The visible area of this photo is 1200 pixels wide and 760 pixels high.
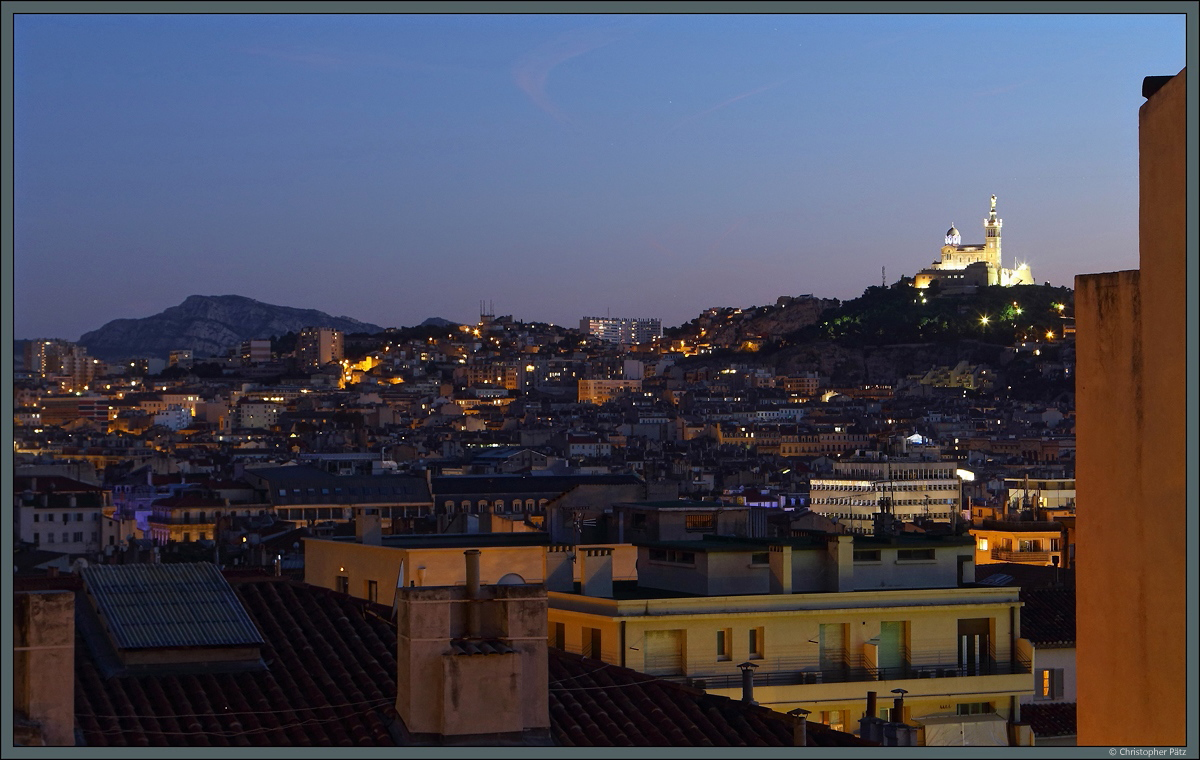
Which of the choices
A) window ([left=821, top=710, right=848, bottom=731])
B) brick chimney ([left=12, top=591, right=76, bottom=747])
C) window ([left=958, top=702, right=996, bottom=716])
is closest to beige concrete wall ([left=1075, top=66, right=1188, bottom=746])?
brick chimney ([left=12, top=591, right=76, bottom=747])

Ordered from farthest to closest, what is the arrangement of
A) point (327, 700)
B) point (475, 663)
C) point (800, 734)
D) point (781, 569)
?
point (781, 569) → point (800, 734) → point (327, 700) → point (475, 663)

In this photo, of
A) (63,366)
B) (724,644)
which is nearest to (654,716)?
(724,644)

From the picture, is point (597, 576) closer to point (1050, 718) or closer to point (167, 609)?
point (1050, 718)

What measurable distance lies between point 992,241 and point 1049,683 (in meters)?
151

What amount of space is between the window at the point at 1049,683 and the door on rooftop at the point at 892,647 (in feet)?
6.29

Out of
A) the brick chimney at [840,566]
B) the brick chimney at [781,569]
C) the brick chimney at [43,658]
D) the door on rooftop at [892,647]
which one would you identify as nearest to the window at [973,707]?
the door on rooftop at [892,647]

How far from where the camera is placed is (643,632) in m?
14.0

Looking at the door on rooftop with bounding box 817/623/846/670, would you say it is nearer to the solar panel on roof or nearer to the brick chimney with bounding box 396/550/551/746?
the solar panel on roof

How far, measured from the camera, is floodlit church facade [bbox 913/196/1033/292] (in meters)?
160

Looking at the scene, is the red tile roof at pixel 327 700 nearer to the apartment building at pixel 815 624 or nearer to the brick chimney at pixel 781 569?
the apartment building at pixel 815 624

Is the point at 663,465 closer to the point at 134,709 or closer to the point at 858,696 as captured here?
the point at 858,696

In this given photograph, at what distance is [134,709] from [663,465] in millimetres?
73058

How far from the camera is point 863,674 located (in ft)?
48.4

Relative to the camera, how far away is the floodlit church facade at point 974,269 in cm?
15950
